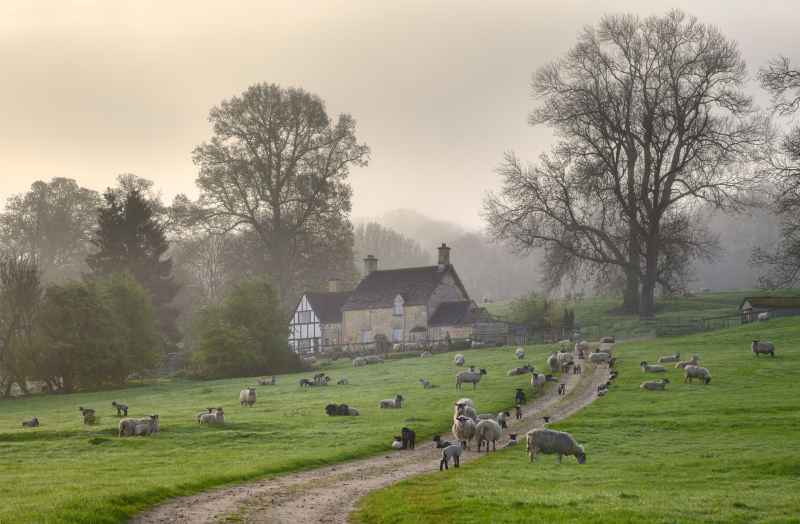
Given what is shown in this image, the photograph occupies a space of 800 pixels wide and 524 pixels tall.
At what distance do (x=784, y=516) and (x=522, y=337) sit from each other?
59.6m

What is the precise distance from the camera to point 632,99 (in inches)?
3078

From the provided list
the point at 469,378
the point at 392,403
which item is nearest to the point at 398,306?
the point at 469,378

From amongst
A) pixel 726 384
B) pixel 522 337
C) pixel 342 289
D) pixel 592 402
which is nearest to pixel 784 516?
pixel 592 402

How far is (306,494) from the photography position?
74.7ft

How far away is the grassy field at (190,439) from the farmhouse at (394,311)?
87.5ft

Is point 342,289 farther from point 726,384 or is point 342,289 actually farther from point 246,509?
point 246,509

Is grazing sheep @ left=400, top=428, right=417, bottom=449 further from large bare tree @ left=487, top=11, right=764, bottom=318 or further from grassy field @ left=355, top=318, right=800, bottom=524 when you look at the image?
large bare tree @ left=487, top=11, right=764, bottom=318

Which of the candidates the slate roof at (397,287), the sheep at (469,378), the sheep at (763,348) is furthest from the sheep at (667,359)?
the slate roof at (397,287)

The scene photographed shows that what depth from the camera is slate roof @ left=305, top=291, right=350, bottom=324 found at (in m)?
97.6

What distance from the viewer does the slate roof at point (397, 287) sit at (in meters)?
92.1

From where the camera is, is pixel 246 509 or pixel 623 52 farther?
pixel 623 52

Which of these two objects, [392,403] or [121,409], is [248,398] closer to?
[121,409]

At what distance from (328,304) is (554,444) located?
73.0 metres

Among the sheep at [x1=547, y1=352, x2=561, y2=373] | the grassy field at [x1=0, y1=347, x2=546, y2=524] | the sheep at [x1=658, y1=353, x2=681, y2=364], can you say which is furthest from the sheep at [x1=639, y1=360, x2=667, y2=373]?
the grassy field at [x1=0, y1=347, x2=546, y2=524]
